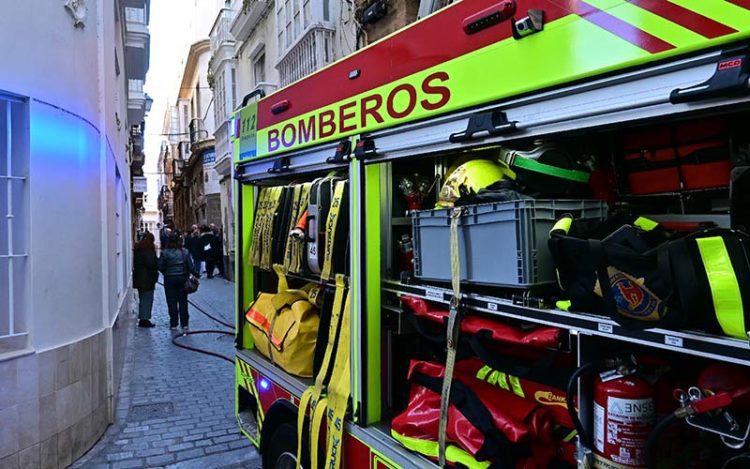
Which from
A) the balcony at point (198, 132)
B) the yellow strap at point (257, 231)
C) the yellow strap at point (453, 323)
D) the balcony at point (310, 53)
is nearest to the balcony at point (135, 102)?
the balcony at point (310, 53)

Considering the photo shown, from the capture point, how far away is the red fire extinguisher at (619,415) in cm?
158

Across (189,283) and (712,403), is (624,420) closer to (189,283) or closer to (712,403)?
(712,403)

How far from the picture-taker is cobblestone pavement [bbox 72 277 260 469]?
4465 millimetres

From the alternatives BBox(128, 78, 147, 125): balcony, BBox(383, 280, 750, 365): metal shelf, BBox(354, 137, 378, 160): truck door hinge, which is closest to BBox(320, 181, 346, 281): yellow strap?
BBox(354, 137, 378, 160): truck door hinge

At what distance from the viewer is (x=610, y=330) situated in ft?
5.24

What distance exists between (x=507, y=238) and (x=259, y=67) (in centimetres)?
1423

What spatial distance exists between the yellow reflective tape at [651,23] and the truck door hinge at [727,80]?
0.31 ft

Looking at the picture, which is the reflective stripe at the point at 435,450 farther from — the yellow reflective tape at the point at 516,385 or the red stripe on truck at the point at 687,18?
the red stripe on truck at the point at 687,18

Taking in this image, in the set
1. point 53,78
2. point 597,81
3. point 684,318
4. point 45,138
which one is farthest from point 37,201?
point 684,318

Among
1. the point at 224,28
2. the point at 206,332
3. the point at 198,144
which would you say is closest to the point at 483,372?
the point at 206,332

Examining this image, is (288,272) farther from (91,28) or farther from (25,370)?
(91,28)

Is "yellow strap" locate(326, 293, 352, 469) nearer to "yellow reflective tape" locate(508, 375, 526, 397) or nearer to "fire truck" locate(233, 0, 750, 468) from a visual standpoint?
"fire truck" locate(233, 0, 750, 468)

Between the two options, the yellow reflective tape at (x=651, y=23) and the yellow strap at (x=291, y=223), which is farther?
the yellow strap at (x=291, y=223)

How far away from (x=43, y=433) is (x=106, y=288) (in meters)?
Result: 1.41
